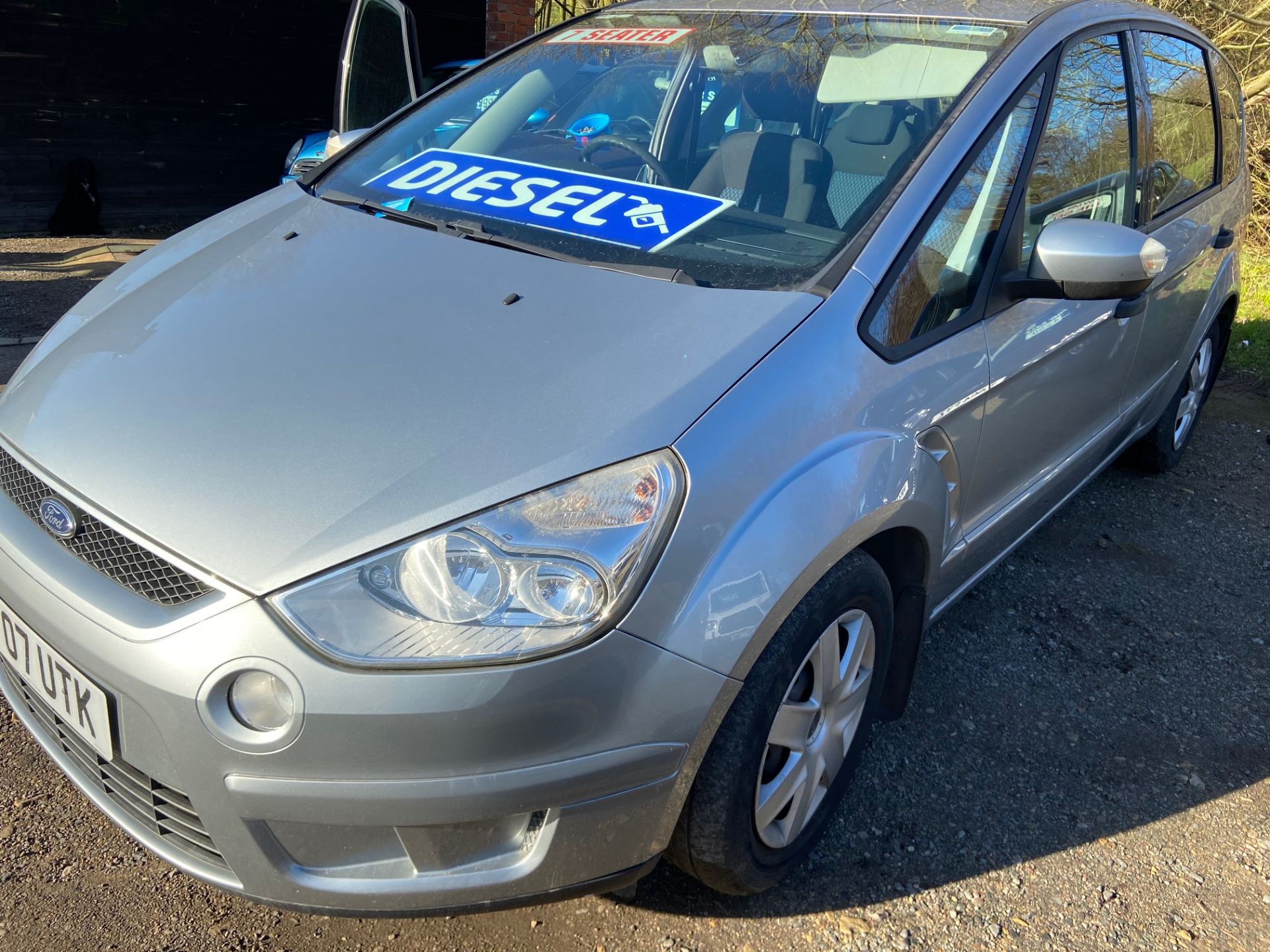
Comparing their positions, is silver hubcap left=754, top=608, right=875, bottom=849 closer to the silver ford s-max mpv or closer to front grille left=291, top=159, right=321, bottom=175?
the silver ford s-max mpv

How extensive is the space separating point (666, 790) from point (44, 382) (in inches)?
54.3

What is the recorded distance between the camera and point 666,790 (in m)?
1.57

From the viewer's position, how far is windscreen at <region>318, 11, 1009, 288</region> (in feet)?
6.83

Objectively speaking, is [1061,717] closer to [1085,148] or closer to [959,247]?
[959,247]

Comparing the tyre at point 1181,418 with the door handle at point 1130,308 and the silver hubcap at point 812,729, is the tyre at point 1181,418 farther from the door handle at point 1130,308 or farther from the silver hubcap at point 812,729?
the silver hubcap at point 812,729

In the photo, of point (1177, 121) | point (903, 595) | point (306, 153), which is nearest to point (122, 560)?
point (903, 595)

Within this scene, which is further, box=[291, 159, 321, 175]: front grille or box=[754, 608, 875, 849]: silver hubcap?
box=[291, 159, 321, 175]: front grille

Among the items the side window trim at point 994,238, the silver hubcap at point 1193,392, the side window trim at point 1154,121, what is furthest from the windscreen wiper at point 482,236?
the silver hubcap at point 1193,392

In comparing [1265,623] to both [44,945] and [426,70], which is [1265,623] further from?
[426,70]

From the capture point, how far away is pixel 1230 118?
4.00 meters

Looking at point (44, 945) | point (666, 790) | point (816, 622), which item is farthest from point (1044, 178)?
point (44, 945)

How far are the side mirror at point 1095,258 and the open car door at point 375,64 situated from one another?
12.0ft

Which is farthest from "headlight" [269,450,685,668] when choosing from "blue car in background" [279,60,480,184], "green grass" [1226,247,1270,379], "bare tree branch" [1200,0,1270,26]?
"bare tree branch" [1200,0,1270,26]

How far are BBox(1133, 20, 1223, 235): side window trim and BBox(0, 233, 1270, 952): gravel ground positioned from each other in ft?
3.89
